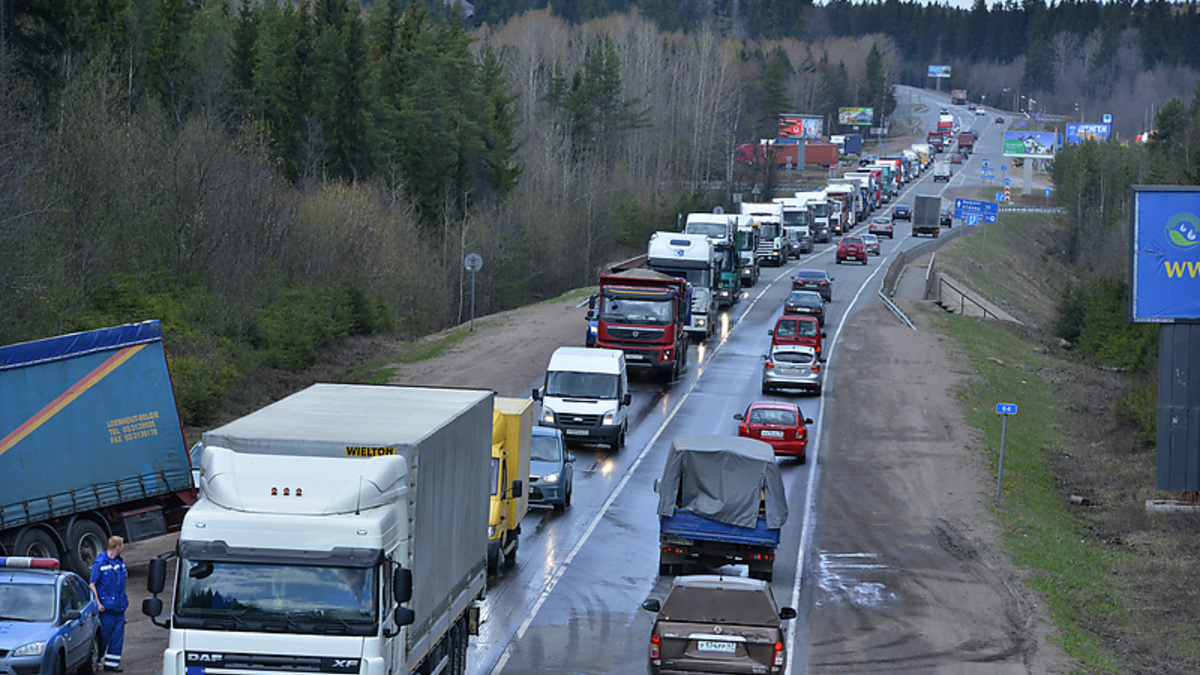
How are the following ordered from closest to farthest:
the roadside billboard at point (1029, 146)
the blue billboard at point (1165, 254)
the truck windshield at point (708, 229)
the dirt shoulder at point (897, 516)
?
the dirt shoulder at point (897, 516) < the blue billboard at point (1165, 254) < the truck windshield at point (708, 229) < the roadside billboard at point (1029, 146)

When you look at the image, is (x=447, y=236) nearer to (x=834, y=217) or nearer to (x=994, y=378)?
(x=994, y=378)

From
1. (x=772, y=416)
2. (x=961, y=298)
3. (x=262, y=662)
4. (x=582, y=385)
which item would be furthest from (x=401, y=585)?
(x=961, y=298)

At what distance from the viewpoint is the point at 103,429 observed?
2002cm

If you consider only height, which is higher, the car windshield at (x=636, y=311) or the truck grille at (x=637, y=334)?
the car windshield at (x=636, y=311)

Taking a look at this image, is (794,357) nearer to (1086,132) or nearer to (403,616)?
(403,616)

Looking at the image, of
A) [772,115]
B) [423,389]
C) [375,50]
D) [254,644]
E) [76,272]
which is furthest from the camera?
[772,115]

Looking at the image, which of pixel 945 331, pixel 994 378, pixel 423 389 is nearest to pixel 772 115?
pixel 945 331

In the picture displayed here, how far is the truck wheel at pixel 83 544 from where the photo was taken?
19250mm

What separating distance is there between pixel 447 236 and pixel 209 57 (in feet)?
58.5

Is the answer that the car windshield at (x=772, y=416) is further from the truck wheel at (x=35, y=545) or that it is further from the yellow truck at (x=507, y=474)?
the truck wheel at (x=35, y=545)

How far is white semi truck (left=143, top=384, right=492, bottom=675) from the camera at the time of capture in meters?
11.4

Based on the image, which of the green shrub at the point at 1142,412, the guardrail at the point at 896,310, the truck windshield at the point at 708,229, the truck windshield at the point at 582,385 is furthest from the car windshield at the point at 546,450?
the truck windshield at the point at 708,229

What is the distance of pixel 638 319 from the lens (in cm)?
4056

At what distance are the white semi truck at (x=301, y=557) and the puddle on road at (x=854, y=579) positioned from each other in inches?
413
